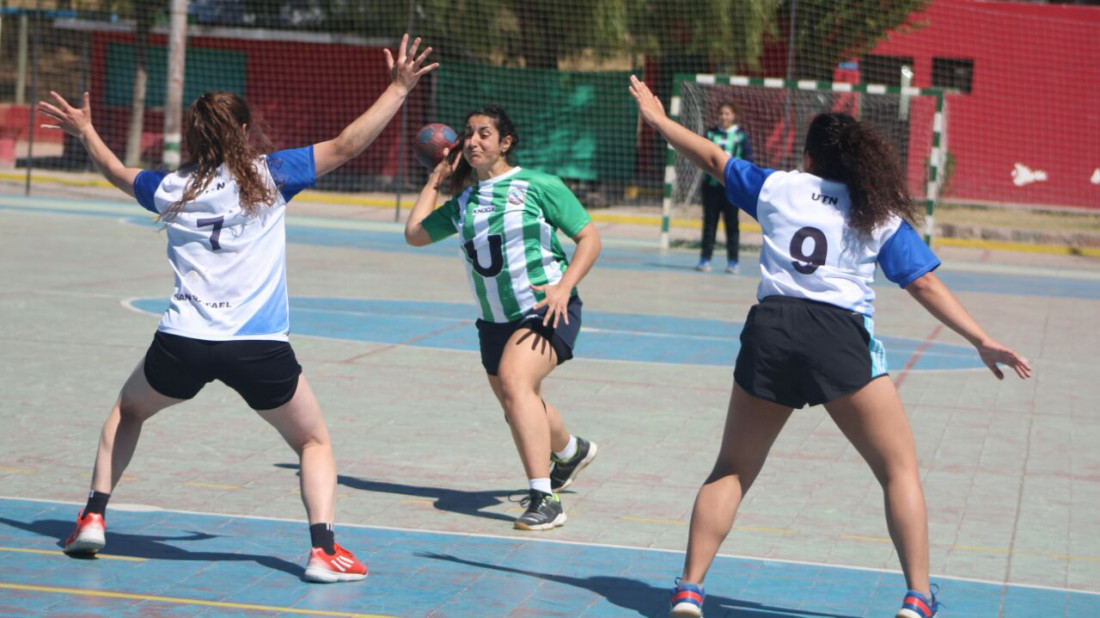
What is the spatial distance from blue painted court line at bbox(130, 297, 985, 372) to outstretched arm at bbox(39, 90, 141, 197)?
5747mm

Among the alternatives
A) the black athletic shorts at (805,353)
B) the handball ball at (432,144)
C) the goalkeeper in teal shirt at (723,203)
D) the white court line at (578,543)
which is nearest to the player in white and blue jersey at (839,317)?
the black athletic shorts at (805,353)

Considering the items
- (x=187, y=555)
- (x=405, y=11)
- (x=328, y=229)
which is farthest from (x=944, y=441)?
(x=405, y=11)

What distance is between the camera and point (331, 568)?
5.27 metres

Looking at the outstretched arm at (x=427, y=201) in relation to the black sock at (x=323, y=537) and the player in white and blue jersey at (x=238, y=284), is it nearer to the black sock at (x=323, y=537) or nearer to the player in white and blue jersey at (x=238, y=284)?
the player in white and blue jersey at (x=238, y=284)

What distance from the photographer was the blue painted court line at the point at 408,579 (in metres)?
5.05

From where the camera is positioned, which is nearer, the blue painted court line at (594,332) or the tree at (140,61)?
the blue painted court line at (594,332)

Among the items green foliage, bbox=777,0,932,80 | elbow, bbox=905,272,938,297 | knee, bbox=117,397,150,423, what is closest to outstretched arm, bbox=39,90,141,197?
knee, bbox=117,397,150,423

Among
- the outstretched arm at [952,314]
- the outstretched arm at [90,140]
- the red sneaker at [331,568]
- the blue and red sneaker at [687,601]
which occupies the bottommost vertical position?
the red sneaker at [331,568]

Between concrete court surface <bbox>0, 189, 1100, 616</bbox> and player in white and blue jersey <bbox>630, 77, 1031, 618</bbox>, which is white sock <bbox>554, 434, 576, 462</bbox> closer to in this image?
concrete court surface <bbox>0, 189, 1100, 616</bbox>

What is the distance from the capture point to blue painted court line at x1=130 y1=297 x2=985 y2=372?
11414 millimetres

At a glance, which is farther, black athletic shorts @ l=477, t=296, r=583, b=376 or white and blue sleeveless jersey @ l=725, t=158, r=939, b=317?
black athletic shorts @ l=477, t=296, r=583, b=376

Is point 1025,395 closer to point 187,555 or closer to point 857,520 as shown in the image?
point 857,520

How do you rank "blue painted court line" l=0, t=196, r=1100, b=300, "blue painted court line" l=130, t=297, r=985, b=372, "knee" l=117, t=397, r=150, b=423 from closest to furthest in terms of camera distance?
"knee" l=117, t=397, r=150, b=423 < "blue painted court line" l=130, t=297, r=985, b=372 < "blue painted court line" l=0, t=196, r=1100, b=300

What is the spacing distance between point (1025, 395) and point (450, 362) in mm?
4136
